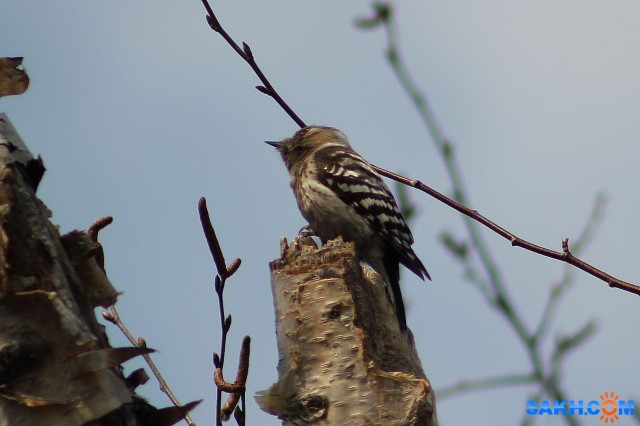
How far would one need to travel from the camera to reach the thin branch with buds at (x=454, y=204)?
2.76 meters

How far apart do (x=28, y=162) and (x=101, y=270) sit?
1.24 feet

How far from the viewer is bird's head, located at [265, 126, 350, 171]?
26.4 ft

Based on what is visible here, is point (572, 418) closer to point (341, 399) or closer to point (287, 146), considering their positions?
point (341, 399)

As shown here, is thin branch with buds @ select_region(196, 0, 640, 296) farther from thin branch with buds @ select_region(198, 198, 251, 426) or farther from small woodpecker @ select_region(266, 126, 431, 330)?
small woodpecker @ select_region(266, 126, 431, 330)

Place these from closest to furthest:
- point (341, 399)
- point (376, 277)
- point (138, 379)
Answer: point (138, 379) < point (341, 399) < point (376, 277)

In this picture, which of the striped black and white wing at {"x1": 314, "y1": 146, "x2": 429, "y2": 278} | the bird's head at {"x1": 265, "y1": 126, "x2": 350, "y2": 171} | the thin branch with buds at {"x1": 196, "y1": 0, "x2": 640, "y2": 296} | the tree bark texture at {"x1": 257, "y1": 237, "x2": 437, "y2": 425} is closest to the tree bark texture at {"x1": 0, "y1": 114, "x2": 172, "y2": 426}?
the tree bark texture at {"x1": 257, "y1": 237, "x2": 437, "y2": 425}

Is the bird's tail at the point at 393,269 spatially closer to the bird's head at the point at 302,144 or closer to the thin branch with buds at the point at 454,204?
the bird's head at the point at 302,144

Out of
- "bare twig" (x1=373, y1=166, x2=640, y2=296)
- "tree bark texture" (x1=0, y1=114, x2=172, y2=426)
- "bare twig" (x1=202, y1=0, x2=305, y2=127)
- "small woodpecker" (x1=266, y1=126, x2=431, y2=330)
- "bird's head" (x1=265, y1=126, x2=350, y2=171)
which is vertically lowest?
"tree bark texture" (x1=0, y1=114, x2=172, y2=426)

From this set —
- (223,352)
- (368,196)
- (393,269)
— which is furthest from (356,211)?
(223,352)

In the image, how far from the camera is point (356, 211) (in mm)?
6469

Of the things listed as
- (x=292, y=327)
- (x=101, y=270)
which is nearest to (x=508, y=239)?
(x=292, y=327)

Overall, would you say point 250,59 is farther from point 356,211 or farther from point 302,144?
point 302,144

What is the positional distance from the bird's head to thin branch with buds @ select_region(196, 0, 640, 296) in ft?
12.5

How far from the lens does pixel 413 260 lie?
6285 mm
